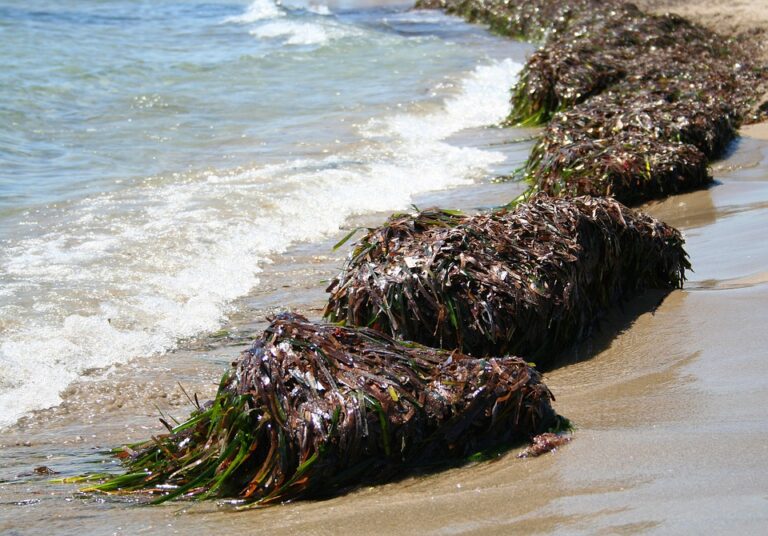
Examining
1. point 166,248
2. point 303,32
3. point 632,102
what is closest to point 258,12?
point 303,32

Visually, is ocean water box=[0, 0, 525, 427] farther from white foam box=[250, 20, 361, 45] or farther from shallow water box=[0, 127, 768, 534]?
shallow water box=[0, 127, 768, 534]

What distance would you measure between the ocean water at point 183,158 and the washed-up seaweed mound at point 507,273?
1.24 metres

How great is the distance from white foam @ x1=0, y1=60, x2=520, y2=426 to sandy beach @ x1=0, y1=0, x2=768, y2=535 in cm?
30

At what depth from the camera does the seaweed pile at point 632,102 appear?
6941 mm

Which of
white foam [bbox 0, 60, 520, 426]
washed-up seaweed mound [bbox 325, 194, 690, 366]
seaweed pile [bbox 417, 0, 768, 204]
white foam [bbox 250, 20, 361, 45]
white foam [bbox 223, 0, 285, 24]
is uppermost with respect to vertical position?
white foam [bbox 223, 0, 285, 24]

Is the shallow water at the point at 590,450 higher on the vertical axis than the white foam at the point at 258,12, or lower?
lower

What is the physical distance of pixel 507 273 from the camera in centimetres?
422

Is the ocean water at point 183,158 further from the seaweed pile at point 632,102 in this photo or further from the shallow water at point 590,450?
the seaweed pile at point 632,102

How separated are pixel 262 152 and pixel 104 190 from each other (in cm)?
186

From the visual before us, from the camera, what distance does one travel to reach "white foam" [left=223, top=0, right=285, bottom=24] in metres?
22.2

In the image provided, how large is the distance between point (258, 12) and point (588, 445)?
2199cm

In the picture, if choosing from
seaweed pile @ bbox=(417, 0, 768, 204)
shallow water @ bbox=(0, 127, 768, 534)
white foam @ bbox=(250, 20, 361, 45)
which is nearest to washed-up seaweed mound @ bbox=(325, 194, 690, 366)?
shallow water @ bbox=(0, 127, 768, 534)

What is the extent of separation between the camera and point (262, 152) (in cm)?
966

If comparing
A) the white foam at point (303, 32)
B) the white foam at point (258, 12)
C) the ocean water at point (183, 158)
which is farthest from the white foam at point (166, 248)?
the white foam at point (258, 12)
